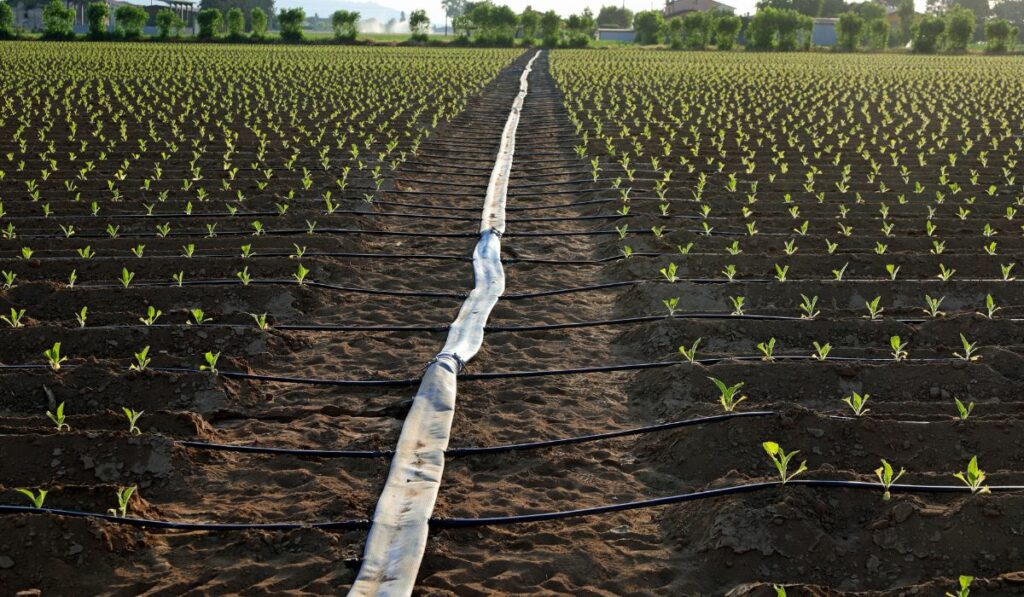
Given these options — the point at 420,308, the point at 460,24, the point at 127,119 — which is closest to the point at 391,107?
the point at 127,119

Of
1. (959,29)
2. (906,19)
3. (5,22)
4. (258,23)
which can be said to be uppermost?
(906,19)

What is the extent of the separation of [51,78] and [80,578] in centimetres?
2167

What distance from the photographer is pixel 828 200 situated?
9.25 meters

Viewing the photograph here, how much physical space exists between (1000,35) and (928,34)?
11.9 feet

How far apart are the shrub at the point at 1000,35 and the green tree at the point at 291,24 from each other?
37548 millimetres

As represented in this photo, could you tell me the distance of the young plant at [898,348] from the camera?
4.89 m

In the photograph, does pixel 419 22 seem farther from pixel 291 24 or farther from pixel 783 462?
pixel 783 462

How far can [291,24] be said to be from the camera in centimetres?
4919

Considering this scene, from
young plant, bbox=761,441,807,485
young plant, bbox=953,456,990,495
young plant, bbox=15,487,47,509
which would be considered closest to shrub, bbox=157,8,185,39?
young plant, bbox=15,487,47,509

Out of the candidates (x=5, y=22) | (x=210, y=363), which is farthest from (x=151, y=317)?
(x=5, y=22)

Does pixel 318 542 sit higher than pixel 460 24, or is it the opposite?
pixel 460 24

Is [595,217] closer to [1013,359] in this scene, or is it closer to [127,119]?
[1013,359]

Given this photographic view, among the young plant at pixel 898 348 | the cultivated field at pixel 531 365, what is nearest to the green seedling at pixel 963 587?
the cultivated field at pixel 531 365

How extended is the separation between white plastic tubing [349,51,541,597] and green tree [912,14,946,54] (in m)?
53.3
